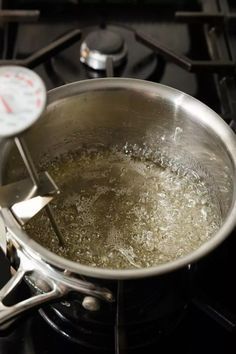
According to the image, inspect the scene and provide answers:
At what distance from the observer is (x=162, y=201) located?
74 cm

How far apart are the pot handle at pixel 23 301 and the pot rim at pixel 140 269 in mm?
28

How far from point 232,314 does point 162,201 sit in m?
0.17

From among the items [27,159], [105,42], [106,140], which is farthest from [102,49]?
[27,159]

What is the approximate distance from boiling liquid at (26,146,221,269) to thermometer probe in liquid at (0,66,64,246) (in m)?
0.22

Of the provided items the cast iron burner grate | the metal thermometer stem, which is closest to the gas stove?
the cast iron burner grate

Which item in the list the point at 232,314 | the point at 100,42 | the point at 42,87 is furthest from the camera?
the point at 100,42

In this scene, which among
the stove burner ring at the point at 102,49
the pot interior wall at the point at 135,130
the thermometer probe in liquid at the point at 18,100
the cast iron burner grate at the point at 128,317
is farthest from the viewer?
Answer: the stove burner ring at the point at 102,49

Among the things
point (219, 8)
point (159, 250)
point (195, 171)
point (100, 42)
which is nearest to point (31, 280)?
point (159, 250)

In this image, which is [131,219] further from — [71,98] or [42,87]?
[42,87]

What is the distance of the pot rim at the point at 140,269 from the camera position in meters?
0.51

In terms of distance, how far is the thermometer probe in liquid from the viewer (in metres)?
0.45

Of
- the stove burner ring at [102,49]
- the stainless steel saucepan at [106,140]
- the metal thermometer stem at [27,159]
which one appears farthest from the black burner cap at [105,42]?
the metal thermometer stem at [27,159]

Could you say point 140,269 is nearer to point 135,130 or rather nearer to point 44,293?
point 44,293

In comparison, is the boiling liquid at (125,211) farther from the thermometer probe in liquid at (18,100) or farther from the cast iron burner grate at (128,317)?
the thermometer probe in liquid at (18,100)
